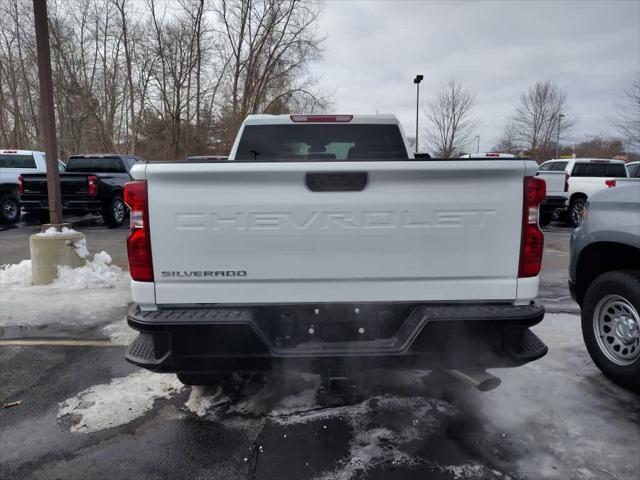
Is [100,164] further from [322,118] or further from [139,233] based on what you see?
[139,233]

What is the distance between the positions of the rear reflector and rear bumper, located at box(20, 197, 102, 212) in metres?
9.88

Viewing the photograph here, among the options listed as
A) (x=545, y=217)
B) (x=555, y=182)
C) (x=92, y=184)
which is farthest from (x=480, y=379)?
(x=545, y=217)

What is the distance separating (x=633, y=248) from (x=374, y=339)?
2.18 m

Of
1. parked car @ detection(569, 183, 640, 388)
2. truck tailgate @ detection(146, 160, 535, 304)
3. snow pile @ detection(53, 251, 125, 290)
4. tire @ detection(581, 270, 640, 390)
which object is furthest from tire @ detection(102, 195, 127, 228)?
tire @ detection(581, 270, 640, 390)

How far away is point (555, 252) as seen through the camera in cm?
985

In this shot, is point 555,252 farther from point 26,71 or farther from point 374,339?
point 26,71

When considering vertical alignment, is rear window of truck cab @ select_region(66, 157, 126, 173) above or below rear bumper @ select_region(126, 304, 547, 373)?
above

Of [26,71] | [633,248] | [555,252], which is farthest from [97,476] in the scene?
[26,71]

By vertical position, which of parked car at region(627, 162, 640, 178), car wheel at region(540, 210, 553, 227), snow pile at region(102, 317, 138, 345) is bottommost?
snow pile at region(102, 317, 138, 345)

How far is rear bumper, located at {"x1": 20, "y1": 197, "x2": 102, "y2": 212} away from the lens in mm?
12195

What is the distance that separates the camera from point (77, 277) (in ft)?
21.4

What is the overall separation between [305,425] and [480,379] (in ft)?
3.75

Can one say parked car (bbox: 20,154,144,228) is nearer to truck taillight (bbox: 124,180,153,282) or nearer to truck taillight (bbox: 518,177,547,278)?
truck taillight (bbox: 124,180,153,282)

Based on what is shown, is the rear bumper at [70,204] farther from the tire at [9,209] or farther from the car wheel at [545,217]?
the car wheel at [545,217]
